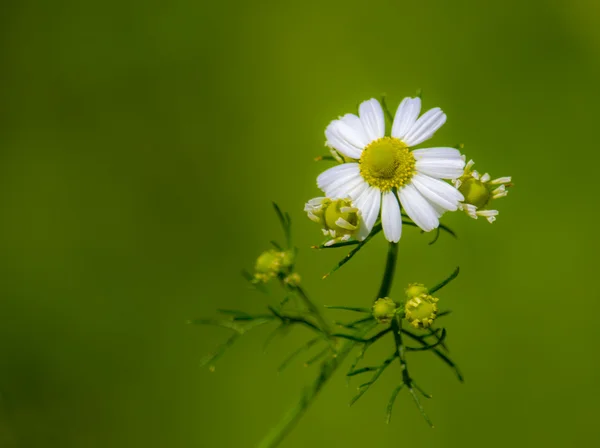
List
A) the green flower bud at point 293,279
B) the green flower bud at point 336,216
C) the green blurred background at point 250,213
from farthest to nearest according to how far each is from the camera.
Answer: the green blurred background at point 250,213 < the green flower bud at point 293,279 < the green flower bud at point 336,216

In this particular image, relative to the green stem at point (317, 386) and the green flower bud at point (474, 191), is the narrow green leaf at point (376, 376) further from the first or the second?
the green flower bud at point (474, 191)

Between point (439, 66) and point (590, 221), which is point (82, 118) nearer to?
point (439, 66)

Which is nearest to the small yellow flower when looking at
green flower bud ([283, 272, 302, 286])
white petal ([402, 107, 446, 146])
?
green flower bud ([283, 272, 302, 286])

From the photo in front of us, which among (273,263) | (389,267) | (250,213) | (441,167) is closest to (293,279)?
(273,263)

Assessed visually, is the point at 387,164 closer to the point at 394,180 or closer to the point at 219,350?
the point at 394,180

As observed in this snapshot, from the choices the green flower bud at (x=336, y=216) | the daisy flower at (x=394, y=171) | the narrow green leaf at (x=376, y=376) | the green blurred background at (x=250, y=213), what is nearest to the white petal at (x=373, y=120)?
the daisy flower at (x=394, y=171)

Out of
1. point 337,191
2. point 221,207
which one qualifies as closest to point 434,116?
point 337,191
